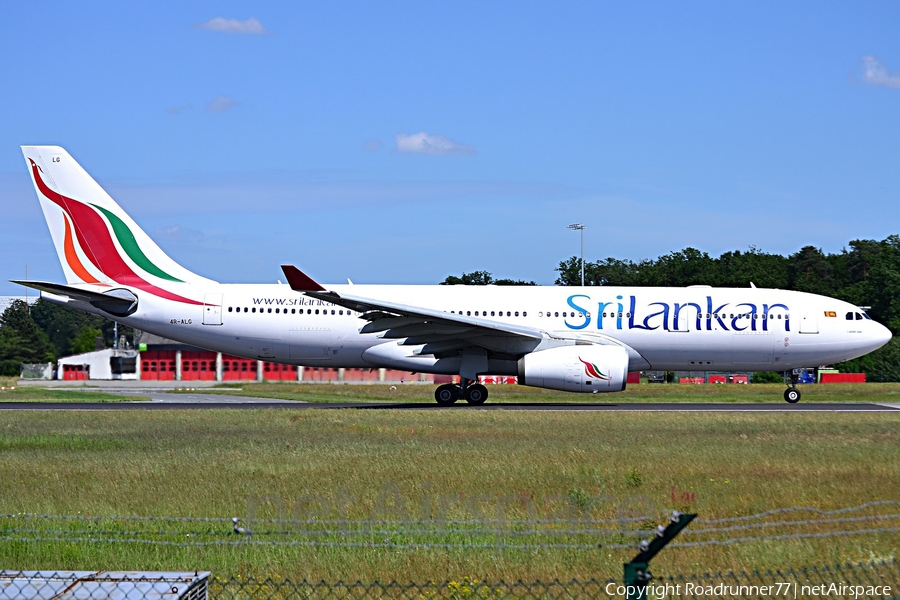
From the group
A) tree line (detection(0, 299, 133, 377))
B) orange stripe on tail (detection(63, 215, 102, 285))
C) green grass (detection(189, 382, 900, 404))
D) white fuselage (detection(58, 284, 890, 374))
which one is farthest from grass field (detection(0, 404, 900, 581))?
tree line (detection(0, 299, 133, 377))

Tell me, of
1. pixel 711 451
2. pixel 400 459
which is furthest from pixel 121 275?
pixel 711 451

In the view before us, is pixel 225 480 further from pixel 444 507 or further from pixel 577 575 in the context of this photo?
pixel 577 575

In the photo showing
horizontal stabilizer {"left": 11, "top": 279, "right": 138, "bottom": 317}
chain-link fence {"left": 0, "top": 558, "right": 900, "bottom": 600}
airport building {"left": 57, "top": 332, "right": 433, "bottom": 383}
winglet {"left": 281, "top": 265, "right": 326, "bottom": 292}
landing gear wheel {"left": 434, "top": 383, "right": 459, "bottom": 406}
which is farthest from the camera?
airport building {"left": 57, "top": 332, "right": 433, "bottom": 383}

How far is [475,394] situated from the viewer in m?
28.9

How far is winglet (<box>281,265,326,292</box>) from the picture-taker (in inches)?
974

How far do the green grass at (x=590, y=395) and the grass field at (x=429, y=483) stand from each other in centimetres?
1081

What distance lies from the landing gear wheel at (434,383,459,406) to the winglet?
5.24 metres

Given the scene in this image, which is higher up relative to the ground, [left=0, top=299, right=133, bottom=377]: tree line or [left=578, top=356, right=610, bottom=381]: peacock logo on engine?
[left=0, top=299, right=133, bottom=377]: tree line

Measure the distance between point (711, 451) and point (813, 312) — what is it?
1438 centimetres

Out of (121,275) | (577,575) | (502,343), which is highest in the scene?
(121,275)

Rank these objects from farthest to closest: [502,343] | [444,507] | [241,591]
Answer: [502,343], [444,507], [241,591]

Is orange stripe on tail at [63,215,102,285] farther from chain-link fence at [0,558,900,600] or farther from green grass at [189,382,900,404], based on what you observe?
chain-link fence at [0,558,900,600]

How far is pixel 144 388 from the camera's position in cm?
4631

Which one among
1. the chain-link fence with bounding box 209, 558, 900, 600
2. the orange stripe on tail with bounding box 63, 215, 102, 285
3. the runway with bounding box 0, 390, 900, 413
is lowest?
the chain-link fence with bounding box 209, 558, 900, 600
